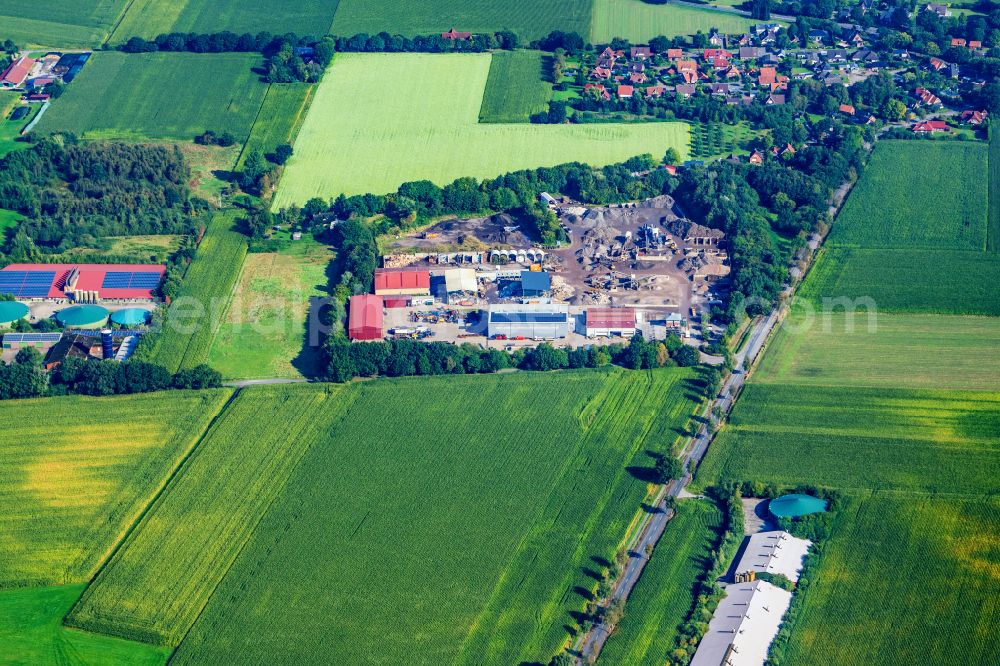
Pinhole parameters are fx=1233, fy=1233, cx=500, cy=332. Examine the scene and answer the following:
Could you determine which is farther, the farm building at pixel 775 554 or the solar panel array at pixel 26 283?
the solar panel array at pixel 26 283

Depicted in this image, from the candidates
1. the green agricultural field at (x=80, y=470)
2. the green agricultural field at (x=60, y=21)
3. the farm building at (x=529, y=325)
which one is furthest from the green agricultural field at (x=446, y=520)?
the green agricultural field at (x=60, y=21)

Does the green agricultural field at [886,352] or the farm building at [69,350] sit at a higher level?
the farm building at [69,350]

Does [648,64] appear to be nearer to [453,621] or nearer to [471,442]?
[471,442]

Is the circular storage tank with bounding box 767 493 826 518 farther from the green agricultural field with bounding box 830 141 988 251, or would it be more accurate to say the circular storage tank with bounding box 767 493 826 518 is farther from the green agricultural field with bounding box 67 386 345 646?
the green agricultural field with bounding box 830 141 988 251

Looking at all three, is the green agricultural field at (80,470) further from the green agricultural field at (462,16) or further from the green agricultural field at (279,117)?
the green agricultural field at (462,16)

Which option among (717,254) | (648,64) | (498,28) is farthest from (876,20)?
(717,254)

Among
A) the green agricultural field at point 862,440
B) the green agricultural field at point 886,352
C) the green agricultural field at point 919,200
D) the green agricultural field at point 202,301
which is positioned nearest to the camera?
the green agricultural field at point 862,440

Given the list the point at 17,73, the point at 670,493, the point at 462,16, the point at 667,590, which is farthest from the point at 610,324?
the point at 17,73

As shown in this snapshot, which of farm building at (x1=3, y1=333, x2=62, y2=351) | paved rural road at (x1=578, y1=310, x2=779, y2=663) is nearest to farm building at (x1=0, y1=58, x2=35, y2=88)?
farm building at (x1=3, y1=333, x2=62, y2=351)
